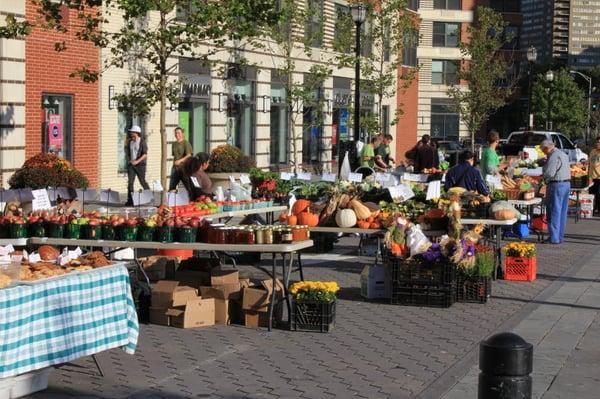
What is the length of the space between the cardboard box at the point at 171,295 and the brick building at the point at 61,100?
15.1 meters

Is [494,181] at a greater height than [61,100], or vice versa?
[61,100]

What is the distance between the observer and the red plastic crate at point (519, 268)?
55.1 feet

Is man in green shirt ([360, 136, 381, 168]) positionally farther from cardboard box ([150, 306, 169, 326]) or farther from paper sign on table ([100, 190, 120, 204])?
cardboard box ([150, 306, 169, 326])

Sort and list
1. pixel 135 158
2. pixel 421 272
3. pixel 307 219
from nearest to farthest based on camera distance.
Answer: pixel 421 272, pixel 307 219, pixel 135 158

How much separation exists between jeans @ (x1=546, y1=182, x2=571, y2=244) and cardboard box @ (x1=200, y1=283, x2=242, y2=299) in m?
10.3

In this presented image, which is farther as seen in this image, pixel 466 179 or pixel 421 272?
pixel 466 179

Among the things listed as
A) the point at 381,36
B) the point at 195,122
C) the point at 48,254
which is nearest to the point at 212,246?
the point at 48,254

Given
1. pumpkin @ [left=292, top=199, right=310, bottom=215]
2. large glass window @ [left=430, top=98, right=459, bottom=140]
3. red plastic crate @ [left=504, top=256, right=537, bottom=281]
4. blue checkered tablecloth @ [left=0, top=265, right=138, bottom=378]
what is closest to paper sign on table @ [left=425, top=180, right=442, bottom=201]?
red plastic crate @ [left=504, top=256, right=537, bottom=281]

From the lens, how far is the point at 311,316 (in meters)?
12.3

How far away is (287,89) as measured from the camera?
131ft

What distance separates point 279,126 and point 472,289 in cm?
2974

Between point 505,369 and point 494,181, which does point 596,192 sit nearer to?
point 494,181

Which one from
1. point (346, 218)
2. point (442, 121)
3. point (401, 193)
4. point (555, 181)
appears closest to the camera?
point (346, 218)

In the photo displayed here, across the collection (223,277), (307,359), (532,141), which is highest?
(532,141)
